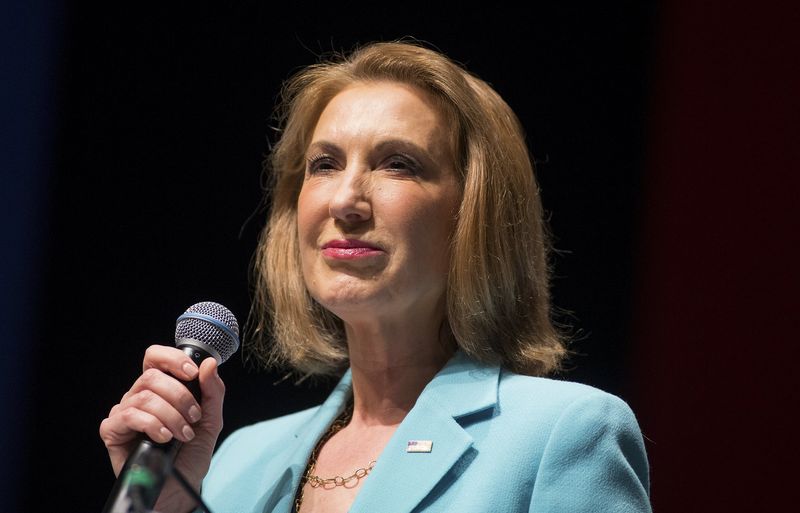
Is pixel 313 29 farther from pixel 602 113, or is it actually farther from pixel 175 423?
pixel 175 423

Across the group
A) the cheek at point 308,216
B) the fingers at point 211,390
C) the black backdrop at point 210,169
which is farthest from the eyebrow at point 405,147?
the black backdrop at point 210,169

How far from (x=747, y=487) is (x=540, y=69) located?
1.21 metres

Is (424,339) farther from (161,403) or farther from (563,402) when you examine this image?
(161,403)

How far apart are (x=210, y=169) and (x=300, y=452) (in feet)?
3.59

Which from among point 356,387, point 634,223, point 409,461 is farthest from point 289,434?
point 634,223

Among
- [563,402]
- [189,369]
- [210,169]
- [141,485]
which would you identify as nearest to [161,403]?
[189,369]

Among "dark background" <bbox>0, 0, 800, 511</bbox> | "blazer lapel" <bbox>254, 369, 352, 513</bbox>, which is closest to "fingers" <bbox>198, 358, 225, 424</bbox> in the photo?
"blazer lapel" <bbox>254, 369, 352, 513</bbox>

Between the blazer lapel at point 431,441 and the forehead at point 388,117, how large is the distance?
1.63 feet

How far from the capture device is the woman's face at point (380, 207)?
212cm

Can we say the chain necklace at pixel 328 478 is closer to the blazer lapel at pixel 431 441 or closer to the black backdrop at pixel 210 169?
the blazer lapel at pixel 431 441

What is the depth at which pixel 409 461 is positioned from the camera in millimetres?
1968

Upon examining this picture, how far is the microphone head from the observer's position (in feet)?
5.98

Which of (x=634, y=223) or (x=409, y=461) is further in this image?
(x=634, y=223)

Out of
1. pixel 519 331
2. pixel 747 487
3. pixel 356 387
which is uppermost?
pixel 519 331
